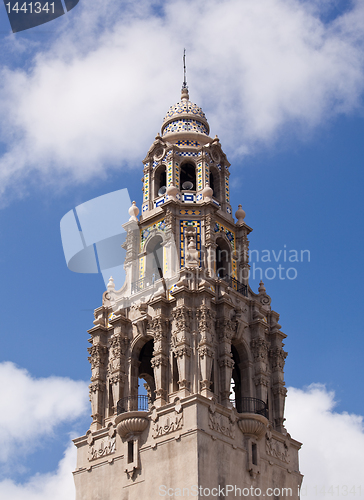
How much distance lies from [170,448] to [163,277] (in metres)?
8.70

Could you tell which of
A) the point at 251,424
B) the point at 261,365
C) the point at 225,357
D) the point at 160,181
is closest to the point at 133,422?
the point at 225,357

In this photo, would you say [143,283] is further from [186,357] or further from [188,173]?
[188,173]

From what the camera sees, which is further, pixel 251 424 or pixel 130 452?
pixel 251 424

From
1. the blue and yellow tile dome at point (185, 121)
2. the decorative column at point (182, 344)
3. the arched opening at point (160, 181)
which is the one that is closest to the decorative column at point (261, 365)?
the decorative column at point (182, 344)

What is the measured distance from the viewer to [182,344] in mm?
34938

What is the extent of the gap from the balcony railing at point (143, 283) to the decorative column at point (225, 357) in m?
4.52

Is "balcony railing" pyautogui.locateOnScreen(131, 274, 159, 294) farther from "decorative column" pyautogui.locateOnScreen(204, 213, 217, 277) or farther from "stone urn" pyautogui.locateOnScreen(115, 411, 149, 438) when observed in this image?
"stone urn" pyautogui.locateOnScreen(115, 411, 149, 438)

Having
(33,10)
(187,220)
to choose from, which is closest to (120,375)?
(187,220)

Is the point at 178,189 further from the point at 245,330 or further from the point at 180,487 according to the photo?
the point at 180,487

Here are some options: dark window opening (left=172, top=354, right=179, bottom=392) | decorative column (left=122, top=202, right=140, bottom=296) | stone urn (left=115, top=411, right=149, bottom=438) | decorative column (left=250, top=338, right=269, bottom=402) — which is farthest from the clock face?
stone urn (left=115, top=411, right=149, bottom=438)

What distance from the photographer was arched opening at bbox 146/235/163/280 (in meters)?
39.8

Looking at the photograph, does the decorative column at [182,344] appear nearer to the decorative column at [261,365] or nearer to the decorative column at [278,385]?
the decorative column at [261,365]

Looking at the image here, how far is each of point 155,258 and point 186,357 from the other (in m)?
7.33

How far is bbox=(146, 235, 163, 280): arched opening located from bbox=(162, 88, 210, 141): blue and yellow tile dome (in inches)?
260
